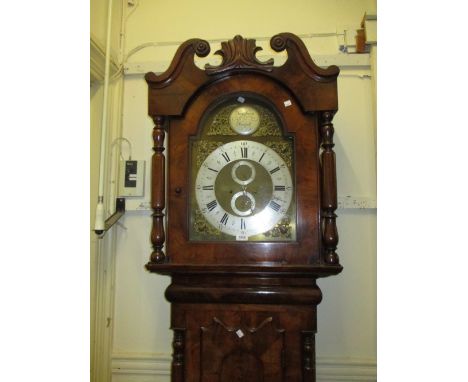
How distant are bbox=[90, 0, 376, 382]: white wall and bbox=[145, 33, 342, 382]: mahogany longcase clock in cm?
37

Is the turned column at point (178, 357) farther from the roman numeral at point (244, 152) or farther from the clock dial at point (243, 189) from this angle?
the roman numeral at point (244, 152)

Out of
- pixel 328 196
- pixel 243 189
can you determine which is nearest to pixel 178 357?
pixel 243 189

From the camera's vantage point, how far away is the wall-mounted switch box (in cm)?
124

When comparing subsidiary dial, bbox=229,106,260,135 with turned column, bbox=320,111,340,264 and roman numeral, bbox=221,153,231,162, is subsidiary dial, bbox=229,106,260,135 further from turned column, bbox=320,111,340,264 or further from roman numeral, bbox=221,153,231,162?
turned column, bbox=320,111,340,264

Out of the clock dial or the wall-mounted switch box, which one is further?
the wall-mounted switch box

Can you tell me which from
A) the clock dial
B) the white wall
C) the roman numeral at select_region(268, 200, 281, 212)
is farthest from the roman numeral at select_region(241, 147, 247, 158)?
the white wall

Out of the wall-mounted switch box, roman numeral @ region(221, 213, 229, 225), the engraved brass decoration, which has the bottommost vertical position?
roman numeral @ region(221, 213, 229, 225)

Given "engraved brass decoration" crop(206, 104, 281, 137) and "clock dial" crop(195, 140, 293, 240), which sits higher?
"engraved brass decoration" crop(206, 104, 281, 137)

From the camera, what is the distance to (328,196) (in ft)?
2.84

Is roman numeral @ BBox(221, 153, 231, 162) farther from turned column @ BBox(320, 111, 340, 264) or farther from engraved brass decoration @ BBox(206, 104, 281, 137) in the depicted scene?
turned column @ BBox(320, 111, 340, 264)

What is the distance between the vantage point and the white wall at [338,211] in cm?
117

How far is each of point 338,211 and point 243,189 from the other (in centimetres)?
48

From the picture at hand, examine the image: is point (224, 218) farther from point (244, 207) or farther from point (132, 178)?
point (132, 178)

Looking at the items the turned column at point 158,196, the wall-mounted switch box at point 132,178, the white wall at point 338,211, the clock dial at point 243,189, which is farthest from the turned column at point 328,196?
the wall-mounted switch box at point 132,178
